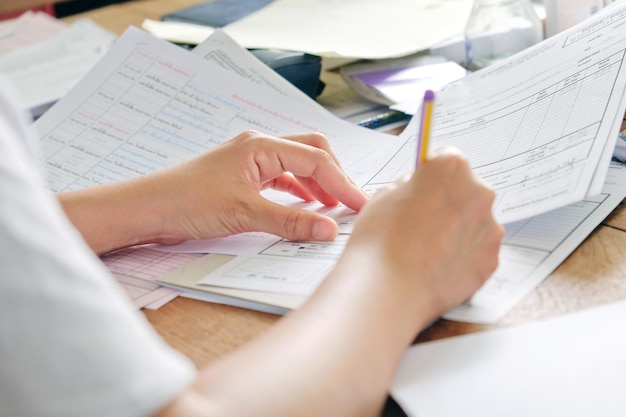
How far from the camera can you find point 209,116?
0.98 m

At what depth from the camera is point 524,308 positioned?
22.5 inches

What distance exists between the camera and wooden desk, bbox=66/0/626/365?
0.57 meters

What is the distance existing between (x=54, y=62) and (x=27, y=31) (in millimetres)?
341

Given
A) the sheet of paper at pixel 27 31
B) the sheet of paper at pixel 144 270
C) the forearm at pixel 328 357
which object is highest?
the forearm at pixel 328 357

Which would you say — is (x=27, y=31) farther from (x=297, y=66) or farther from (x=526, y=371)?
(x=526, y=371)

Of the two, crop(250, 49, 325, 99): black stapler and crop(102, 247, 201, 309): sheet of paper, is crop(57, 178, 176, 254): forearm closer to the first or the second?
crop(102, 247, 201, 309): sheet of paper

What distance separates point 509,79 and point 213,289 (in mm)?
409

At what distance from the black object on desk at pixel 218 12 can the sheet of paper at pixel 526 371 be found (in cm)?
99

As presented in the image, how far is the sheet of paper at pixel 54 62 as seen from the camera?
4.05 feet

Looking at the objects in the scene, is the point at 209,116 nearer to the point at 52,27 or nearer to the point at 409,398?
the point at 409,398

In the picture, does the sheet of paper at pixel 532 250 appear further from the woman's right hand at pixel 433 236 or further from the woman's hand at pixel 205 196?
the woman's hand at pixel 205 196

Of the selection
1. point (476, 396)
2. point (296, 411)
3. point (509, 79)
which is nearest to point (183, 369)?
point (296, 411)

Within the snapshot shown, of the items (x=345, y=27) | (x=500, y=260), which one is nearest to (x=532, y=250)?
(x=500, y=260)

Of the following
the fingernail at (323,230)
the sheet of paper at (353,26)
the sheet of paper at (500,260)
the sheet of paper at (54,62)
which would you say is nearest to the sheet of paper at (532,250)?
the sheet of paper at (500,260)
